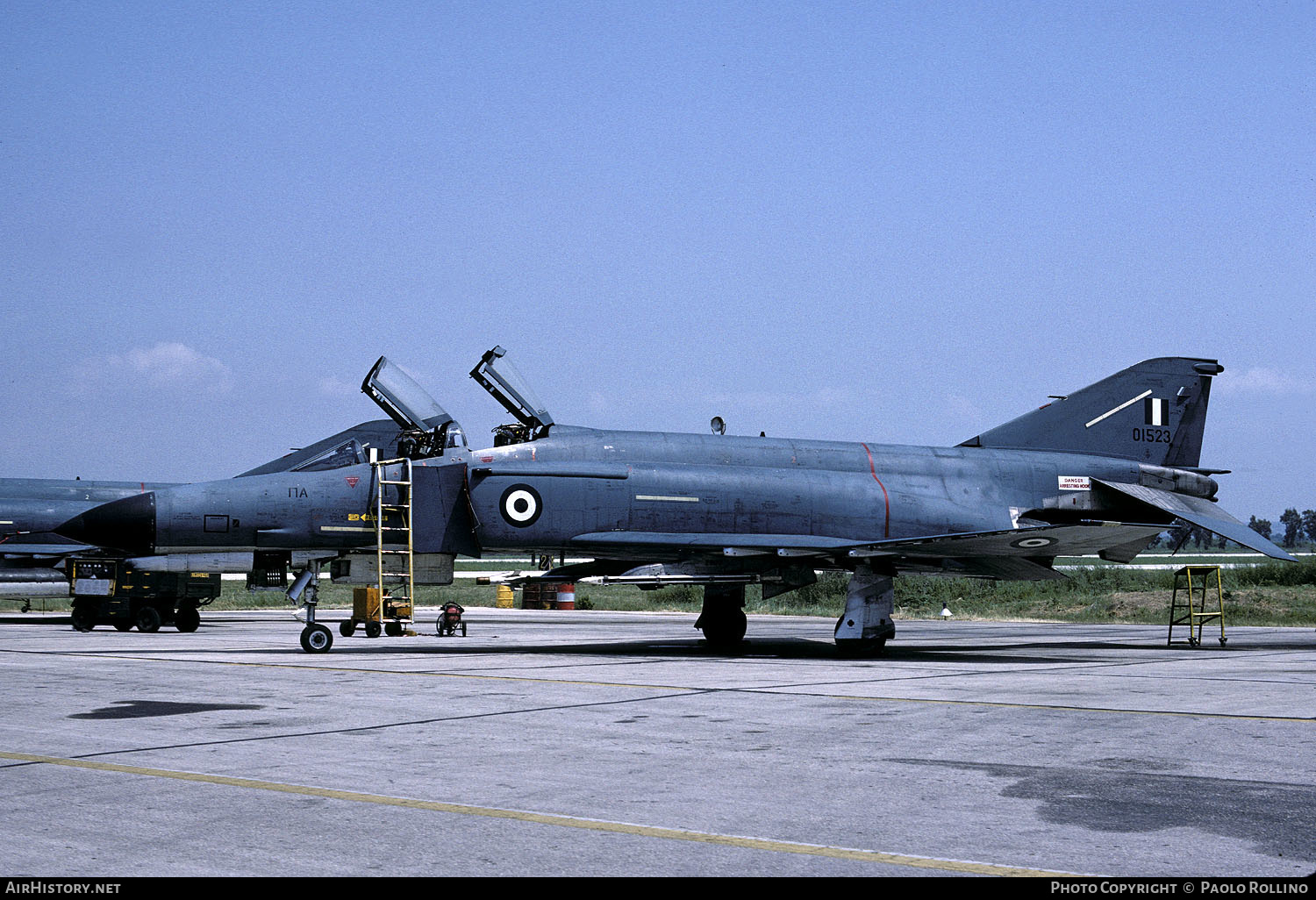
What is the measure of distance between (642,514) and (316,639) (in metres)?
4.93

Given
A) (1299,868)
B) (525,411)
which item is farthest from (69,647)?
(1299,868)

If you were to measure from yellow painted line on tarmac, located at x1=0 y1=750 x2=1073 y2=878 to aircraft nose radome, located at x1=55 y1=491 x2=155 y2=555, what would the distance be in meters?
9.33

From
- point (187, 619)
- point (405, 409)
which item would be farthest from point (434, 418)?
point (187, 619)

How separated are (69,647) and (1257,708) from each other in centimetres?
1647

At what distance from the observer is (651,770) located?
706cm

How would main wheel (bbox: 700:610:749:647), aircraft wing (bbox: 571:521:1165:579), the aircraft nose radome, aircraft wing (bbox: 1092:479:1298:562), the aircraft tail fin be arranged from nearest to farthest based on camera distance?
1. the aircraft nose radome
2. aircraft wing (bbox: 571:521:1165:579)
3. aircraft wing (bbox: 1092:479:1298:562)
4. main wheel (bbox: 700:610:749:647)
5. the aircraft tail fin

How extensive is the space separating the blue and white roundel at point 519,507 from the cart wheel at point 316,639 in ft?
9.87

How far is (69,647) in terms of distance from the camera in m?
18.4

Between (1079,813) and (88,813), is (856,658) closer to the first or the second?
(1079,813)

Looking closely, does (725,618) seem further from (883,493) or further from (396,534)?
(396,534)

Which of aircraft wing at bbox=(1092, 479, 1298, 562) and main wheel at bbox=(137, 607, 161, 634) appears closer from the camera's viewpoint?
aircraft wing at bbox=(1092, 479, 1298, 562)

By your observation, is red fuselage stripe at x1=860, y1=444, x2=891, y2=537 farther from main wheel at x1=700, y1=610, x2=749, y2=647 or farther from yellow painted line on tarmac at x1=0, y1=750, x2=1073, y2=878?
yellow painted line on tarmac at x1=0, y1=750, x2=1073, y2=878

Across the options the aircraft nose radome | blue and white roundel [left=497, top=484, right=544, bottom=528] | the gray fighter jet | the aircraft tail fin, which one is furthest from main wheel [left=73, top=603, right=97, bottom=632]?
the aircraft tail fin

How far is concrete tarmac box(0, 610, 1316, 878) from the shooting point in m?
4.97
